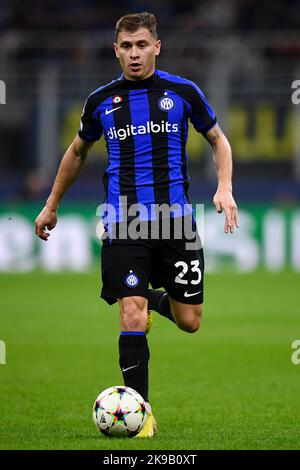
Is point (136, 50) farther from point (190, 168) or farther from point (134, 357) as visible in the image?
point (190, 168)

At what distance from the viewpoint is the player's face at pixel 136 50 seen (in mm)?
5684

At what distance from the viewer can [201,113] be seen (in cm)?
588

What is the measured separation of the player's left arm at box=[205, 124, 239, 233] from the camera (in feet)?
18.0

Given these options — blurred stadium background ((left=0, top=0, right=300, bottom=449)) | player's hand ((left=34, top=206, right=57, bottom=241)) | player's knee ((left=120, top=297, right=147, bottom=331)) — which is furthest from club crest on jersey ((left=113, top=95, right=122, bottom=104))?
blurred stadium background ((left=0, top=0, right=300, bottom=449))

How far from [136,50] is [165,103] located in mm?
357

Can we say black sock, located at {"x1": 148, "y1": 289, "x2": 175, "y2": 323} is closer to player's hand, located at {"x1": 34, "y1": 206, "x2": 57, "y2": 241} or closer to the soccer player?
the soccer player

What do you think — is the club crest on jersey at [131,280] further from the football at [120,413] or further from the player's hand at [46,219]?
the player's hand at [46,219]

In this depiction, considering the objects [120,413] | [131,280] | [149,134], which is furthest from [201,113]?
[120,413]

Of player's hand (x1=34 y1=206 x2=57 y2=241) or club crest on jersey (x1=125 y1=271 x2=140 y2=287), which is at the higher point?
player's hand (x1=34 y1=206 x2=57 y2=241)

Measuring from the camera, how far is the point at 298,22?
2002cm

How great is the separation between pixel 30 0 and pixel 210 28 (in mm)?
3971

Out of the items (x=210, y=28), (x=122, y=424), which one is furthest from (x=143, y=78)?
→ (x=210, y=28)
